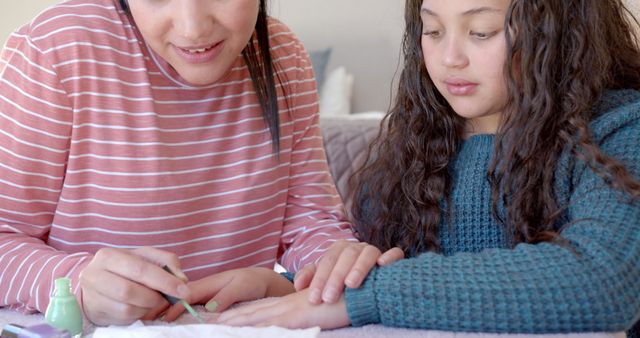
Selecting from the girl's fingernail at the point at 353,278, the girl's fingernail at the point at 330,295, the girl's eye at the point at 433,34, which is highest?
the girl's eye at the point at 433,34

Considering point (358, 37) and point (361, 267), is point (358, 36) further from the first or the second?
point (361, 267)

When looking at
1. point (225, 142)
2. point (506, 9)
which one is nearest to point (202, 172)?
point (225, 142)

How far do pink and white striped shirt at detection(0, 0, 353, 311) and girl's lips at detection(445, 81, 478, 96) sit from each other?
0.30 m

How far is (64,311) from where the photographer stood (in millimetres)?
872

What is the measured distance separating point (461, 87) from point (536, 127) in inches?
4.9

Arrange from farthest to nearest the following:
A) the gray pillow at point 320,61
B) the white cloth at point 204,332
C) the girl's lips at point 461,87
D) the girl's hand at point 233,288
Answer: the gray pillow at point 320,61
the girl's lips at point 461,87
the girl's hand at point 233,288
the white cloth at point 204,332

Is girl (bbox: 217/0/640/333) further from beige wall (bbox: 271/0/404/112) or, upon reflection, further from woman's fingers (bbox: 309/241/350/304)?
beige wall (bbox: 271/0/404/112)

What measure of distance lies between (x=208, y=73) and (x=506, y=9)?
428 mm

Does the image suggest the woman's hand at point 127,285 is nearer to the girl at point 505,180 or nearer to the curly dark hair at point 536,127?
the girl at point 505,180

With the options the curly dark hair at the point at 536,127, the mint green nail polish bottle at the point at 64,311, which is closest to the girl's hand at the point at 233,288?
the mint green nail polish bottle at the point at 64,311

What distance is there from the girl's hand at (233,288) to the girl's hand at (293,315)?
0.06 metres

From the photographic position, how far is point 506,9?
3.69ft

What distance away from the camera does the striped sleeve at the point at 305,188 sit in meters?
1.36

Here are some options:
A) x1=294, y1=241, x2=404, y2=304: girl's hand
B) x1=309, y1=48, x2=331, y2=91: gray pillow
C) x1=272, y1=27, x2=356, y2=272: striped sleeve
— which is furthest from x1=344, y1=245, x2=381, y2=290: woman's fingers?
x1=309, y1=48, x2=331, y2=91: gray pillow
